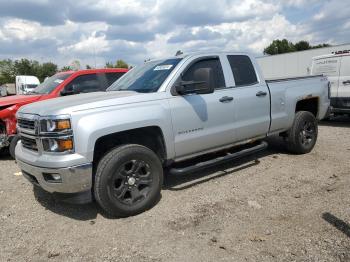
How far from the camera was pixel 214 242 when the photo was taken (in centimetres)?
369

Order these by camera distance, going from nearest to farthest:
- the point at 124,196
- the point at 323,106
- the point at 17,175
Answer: the point at 124,196 → the point at 17,175 → the point at 323,106

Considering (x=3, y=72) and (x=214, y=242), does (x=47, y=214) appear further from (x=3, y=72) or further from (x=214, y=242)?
(x=3, y=72)

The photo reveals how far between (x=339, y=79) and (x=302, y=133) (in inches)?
167

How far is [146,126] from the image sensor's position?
4.41 metres

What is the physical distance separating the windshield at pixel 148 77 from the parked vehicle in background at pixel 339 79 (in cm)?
661

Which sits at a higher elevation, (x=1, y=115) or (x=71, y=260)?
(x=1, y=115)

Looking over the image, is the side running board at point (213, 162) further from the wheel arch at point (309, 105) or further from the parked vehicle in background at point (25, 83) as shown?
the parked vehicle in background at point (25, 83)

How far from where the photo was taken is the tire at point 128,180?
411 cm

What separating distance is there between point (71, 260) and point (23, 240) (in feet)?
2.68

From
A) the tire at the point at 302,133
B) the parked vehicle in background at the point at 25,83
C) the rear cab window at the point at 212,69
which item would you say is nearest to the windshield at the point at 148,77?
the rear cab window at the point at 212,69

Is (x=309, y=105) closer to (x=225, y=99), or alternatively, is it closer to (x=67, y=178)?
(x=225, y=99)

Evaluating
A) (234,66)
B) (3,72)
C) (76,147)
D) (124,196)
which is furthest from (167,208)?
(3,72)

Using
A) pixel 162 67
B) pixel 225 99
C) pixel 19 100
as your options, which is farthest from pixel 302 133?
pixel 19 100

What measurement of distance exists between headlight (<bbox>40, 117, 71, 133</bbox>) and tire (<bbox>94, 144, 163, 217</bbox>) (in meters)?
0.57
